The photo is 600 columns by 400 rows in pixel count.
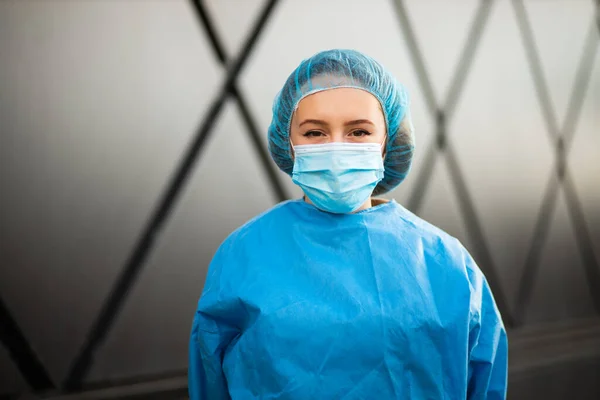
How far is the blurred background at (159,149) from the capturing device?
1223mm

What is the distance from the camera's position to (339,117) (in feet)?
2.74

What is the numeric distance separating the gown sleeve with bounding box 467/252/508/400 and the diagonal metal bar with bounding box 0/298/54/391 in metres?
1.02

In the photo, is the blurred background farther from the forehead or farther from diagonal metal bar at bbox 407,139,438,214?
the forehead

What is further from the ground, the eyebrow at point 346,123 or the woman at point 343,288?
the eyebrow at point 346,123

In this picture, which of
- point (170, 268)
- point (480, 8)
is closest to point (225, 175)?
point (170, 268)

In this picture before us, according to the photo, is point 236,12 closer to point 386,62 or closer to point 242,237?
point 386,62

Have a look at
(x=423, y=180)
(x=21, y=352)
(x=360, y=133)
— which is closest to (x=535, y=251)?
(x=423, y=180)

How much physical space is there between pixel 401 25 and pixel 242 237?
3.90 ft

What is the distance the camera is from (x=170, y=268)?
1.40m

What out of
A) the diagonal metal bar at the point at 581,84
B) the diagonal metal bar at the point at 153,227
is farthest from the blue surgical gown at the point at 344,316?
the diagonal metal bar at the point at 581,84

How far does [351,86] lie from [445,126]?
112 centimetres

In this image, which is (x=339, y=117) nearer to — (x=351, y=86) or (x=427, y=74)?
(x=351, y=86)

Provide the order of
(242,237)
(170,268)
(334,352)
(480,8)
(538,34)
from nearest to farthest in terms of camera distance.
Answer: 1. (334,352)
2. (242,237)
3. (170,268)
4. (480,8)
5. (538,34)

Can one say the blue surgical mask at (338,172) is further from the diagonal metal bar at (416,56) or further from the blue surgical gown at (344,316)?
the diagonal metal bar at (416,56)
